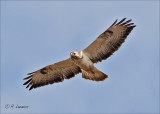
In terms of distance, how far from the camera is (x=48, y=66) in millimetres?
16469

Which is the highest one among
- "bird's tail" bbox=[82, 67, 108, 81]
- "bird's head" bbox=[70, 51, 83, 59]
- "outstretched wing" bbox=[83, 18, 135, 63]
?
"outstretched wing" bbox=[83, 18, 135, 63]

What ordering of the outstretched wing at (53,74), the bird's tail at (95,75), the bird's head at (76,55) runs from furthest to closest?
the outstretched wing at (53,74)
the bird's tail at (95,75)
the bird's head at (76,55)

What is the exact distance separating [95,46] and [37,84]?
9.66ft

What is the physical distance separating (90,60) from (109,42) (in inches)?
39.9

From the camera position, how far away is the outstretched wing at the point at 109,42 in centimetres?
1552

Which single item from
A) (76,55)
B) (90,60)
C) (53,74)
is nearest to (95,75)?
(90,60)

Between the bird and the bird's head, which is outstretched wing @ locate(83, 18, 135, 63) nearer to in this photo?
the bird

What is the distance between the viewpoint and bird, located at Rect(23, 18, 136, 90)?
15500 millimetres

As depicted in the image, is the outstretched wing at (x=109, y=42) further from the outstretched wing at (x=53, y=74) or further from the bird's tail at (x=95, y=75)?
the outstretched wing at (x=53, y=74)

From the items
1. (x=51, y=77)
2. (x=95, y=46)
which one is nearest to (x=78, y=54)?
(x=95, y=46)

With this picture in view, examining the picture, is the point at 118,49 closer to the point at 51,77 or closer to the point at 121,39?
the point at 121,39

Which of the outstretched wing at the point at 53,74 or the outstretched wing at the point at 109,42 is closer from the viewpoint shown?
the outstretched wing at the point at 109,42

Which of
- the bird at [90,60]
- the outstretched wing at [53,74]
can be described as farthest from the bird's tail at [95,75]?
the outstretched wing at [53,74]

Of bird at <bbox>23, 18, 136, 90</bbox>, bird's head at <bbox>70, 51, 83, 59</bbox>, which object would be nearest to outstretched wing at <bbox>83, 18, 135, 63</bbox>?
bird at <bbox>23, 18, 136, 90</bbox>
